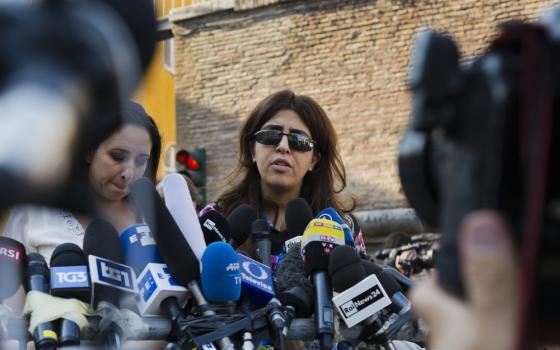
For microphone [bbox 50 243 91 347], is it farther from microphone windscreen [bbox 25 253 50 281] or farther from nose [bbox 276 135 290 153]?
nose [bbox 276 135 290 153]

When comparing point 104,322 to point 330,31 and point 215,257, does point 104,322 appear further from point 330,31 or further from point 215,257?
point 330,31

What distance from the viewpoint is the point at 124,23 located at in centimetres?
83

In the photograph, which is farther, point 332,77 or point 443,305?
point 332,77

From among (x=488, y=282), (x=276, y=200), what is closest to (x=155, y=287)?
(x=276, y=200)

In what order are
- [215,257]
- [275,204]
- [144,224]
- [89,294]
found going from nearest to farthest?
1. [144,224]
2. [89,294]
3. [215,257]
4. [275,204]

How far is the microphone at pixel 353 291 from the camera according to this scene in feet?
8.09

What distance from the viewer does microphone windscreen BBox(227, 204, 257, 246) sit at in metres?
2.89

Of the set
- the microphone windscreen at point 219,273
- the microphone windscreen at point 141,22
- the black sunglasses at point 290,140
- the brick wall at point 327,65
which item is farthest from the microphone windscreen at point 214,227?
the brick wall at point 327,65

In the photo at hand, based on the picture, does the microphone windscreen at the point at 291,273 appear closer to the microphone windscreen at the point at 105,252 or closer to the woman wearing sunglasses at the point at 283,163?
the woman wearing sunglasses at the point at 283,163

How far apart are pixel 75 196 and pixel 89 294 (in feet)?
4.78

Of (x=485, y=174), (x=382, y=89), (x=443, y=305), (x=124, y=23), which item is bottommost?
(x=382, y=89)

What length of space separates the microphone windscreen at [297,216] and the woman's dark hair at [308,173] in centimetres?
36

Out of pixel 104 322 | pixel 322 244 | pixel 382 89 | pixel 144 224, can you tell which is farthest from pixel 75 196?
pixel 382 89

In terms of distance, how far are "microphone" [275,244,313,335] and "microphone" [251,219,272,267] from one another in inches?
4.9
